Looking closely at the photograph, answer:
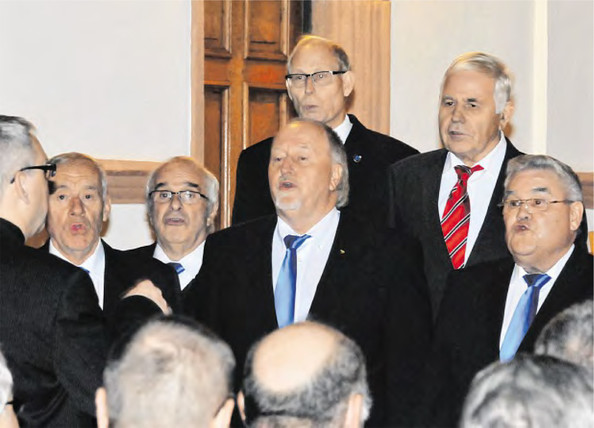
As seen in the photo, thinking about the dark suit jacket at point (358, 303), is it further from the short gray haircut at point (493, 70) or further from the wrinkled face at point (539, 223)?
the short gray haircut at point (493, 70)

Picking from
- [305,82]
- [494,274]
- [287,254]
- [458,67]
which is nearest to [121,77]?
[305,82]

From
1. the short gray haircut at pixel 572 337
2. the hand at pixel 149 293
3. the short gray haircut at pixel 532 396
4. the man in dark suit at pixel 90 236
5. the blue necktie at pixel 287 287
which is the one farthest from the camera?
the man in dark suit at pixel 90 236

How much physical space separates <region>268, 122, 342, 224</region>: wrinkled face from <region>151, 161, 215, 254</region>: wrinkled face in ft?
2.66

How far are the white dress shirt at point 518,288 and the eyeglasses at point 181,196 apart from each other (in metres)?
1.55

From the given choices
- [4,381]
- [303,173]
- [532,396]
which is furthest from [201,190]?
[532,396]

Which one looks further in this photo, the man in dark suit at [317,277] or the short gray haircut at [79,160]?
the short gray haircut at [79,160]

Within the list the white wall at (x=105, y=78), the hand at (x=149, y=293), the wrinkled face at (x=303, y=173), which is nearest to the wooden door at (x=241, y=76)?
the white wall at (x=105, y=78)

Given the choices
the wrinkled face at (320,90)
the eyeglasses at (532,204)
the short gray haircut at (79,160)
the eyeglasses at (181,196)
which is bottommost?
the eyeglasses at (181,196)

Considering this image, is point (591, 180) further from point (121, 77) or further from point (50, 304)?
point (50, 304)

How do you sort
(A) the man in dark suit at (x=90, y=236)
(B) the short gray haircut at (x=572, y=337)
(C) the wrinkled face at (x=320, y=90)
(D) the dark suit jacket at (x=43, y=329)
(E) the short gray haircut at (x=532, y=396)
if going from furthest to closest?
(C) the wrinkled face at (x=320, y=90)
(A) the man in dark suit at (x=90, y=236)
(D) the dark suit jacket at (x=43, y=329)
(B) the short gray haircut at (x=572, y=337)
(E) the short gray haircut at (x=532, y=396)

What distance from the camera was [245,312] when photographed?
403 centimetres

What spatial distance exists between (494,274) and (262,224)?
34.5 inches

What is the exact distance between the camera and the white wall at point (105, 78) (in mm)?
5984

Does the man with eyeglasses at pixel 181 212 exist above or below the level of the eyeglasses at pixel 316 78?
below
